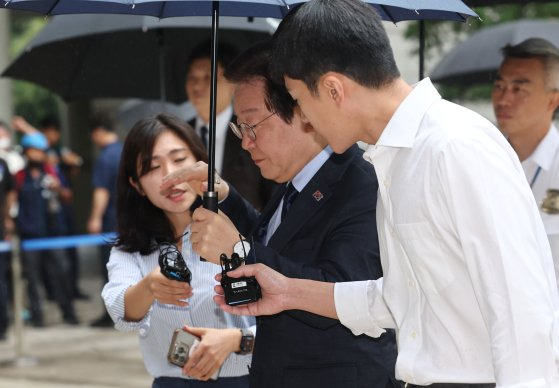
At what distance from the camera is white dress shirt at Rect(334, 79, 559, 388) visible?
221 centimetres

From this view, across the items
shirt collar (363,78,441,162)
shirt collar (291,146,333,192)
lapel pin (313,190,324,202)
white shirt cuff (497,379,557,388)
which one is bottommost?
white shirt cuff (497,379,557,388)

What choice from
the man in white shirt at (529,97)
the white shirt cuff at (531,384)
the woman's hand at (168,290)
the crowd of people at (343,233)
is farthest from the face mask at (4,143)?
the white shirt cuff at (531,384)

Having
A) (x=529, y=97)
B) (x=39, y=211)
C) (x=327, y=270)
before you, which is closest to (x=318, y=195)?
(x=327, y=270)

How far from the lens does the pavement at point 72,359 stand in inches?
333

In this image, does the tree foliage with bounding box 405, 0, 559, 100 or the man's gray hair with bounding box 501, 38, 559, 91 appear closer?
the man's gray hair with bounding box 501, 38, 559, 91

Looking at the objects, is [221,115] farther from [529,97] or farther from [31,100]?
[31,100]

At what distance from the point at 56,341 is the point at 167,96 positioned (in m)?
5.07

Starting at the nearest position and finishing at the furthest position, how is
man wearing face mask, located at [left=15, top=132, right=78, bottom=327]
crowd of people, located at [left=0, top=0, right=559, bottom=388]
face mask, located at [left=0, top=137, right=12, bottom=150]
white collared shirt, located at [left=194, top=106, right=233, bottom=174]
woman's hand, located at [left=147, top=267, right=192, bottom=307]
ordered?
crowd of people, located at [left=0, top=0, right=559, bottom=388], woman's hand, located at [left=147, top=267, right=192, bottom=307], white collared shirt, located at [left=194, top=106, right=233, bottom=174], face mask, located at [left=0, top=137, right=12, bottom=150], man wearing face mask, located at [left=15, top=132, right=78, bottom=327]

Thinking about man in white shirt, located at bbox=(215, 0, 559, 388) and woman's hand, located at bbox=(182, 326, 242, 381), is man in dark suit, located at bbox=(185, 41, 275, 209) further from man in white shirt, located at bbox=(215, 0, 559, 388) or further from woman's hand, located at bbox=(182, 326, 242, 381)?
man in white shirt, located at bbox=(215, 0, 559, 388)

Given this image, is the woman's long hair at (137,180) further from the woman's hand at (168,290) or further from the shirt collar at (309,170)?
the shirt collar at (309,170)

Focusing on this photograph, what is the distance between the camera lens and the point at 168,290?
11.2 ft

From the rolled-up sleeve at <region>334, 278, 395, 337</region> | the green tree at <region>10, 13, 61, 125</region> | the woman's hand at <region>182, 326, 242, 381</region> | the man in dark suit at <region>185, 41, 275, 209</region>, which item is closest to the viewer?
the rolled-up sleeve at <region>334, 278, 395, 337</region>

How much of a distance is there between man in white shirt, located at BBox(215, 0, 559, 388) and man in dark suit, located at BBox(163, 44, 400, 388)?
0.26 meters

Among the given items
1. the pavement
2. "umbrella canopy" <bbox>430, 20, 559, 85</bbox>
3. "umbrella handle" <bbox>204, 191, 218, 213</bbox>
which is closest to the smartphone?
"umbrella handle" <bbox>204, 191, 218, 213</bbox>
